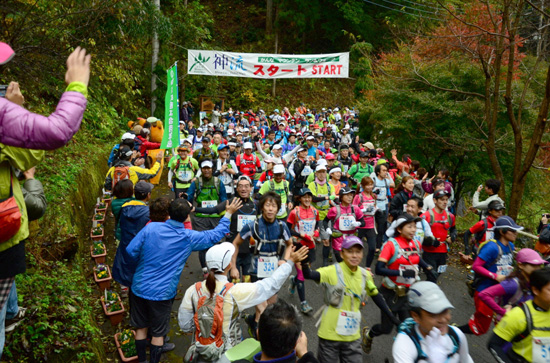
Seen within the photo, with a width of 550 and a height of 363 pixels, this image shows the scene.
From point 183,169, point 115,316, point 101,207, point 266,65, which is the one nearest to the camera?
point 115,316

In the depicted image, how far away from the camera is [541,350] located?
330 cm

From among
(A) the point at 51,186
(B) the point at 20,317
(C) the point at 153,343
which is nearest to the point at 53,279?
(B) the point at 20,317

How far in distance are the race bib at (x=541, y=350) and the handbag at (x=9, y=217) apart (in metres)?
4.02

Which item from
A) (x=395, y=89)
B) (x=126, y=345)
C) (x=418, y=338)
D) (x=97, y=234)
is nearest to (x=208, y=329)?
(x=418, y=338)

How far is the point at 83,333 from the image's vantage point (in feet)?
14.5

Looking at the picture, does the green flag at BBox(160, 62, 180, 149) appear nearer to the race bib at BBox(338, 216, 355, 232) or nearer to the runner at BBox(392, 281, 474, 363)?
the race bib at BBox(338, 216, 355, 232)

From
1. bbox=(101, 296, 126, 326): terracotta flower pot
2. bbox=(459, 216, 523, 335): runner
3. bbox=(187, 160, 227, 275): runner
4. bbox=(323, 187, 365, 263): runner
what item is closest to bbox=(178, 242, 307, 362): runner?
bbox=(101, 296, 126, 326): terracotta flower pot

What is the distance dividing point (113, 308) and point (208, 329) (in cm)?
→ 329

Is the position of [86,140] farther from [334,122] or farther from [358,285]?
[334,122]

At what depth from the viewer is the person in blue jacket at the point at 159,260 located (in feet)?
14.4

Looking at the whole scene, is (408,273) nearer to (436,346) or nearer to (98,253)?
(436,346)

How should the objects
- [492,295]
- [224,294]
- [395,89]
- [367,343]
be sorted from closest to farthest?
1. [224,294]
2. [492,295]
3. [367,343]
4. [395,89]

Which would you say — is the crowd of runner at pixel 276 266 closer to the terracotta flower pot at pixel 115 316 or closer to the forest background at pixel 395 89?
the terracotta flower pot at pixel 115 316

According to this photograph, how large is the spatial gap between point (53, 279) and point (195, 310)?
269 cm
